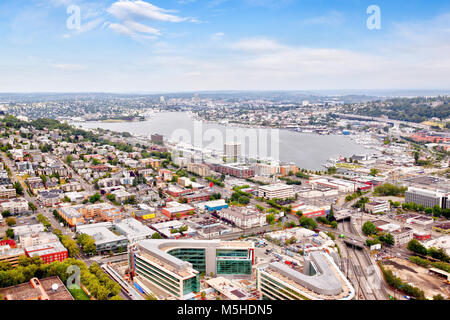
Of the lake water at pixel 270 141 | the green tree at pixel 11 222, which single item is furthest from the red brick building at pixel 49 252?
the lake water at pixel 270 141

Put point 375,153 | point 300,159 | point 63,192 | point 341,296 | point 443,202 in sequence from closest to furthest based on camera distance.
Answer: point 341,296, point 443,202, point 63,192, point 300,159, point 375,153

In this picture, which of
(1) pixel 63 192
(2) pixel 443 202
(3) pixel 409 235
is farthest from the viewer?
(1) pixel 63 192

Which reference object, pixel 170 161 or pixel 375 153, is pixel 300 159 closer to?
pixel 375 153

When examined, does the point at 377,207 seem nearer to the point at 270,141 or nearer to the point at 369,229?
the point at 369,229

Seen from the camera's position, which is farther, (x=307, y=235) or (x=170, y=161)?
(x=170, y=161)

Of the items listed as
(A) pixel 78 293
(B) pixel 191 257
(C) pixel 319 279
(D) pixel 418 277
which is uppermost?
(C) pixel 319 279

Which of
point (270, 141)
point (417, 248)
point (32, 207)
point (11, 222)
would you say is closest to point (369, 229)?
point (417, 248)

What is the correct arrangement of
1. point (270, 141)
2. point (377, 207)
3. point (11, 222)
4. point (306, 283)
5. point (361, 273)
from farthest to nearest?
point (270, 141) → point (377, 207) → point (11, 222) → point (361, 273) → point (306, 283)
